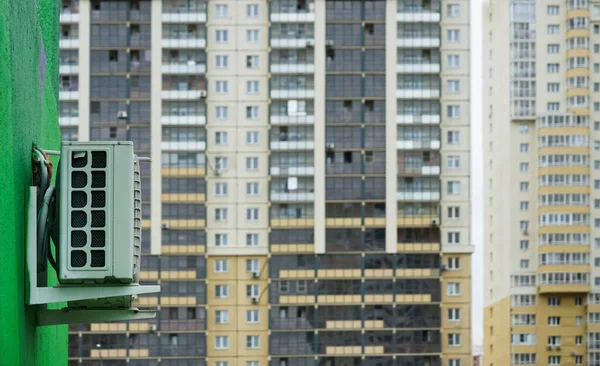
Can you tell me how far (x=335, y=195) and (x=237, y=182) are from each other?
18.6 feet

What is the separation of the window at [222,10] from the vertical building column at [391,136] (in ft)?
30.2

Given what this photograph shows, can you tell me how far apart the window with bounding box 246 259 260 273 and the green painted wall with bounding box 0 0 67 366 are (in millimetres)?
62436

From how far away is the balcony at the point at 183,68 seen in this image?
79125 millimetres

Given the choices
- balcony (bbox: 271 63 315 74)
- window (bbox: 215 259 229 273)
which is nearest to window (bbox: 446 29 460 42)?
balcony (bbox: 271 63 315 74)

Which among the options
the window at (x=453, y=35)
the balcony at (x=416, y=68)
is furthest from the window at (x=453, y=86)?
the window at (x=453, y=35)

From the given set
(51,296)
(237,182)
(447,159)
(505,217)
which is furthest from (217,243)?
(51,296)

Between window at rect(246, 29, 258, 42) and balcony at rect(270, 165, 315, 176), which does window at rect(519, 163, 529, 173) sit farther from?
A: window at rect(246, 29, 258, 42)

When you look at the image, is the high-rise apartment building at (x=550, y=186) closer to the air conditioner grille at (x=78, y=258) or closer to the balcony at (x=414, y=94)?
the balcony at (x=414, y=94)

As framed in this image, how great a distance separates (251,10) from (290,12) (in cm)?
245

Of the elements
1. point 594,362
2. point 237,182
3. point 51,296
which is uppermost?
point 237,182

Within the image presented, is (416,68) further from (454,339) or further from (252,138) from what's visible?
(454,339)

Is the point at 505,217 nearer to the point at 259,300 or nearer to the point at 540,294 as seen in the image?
the point at 540,294

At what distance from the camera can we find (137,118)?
78.8 m

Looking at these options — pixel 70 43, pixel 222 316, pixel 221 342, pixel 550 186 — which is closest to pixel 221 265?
pixel 222 316
